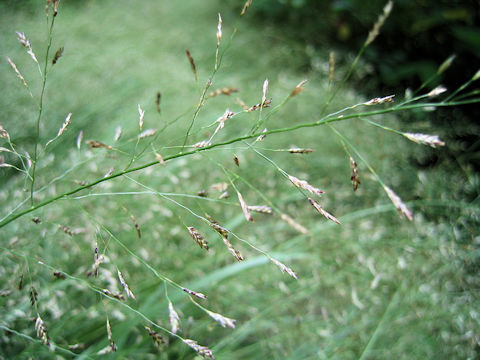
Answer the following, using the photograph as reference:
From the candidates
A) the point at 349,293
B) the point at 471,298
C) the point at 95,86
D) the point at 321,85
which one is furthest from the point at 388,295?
the point at 95,86

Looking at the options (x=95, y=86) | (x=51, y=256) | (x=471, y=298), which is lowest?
(x=471, y=298)

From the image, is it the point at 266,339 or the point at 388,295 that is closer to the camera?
the point at 266,339

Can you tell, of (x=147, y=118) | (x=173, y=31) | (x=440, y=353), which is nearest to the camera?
(x=440, y=353)

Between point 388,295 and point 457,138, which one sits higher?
point 457,138

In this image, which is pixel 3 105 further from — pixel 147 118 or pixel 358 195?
pixel 358 195

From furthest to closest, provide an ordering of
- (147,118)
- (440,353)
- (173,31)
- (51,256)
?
(173,31) → (147,118) → (440,353) → (51,256)

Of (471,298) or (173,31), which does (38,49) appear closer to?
(173,31)

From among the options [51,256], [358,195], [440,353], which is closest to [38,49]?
[51,256]
